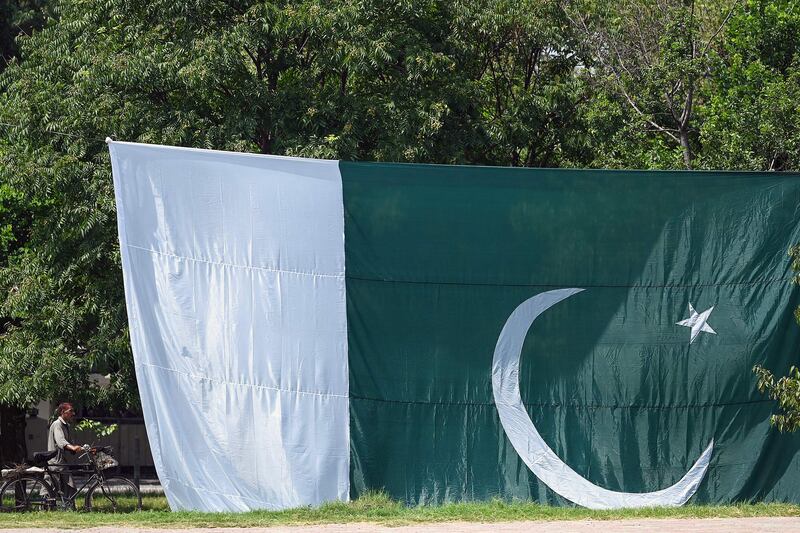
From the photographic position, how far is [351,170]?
1126 centimetres

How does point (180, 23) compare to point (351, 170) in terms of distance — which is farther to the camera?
point (180, 23)

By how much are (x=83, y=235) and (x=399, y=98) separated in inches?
198

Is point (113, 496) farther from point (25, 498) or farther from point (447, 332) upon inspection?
point (447, 332)

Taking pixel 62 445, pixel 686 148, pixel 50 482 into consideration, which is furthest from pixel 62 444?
pixel 686 148

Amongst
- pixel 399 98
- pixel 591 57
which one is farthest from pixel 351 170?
pixel 591 57

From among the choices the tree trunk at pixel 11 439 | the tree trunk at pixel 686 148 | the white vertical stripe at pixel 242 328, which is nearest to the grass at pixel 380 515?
the white vertical stripe at pixel 242 328

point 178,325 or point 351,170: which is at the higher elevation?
point 351,170

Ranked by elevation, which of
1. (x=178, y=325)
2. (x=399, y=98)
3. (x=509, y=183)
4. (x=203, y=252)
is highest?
(x=399, y=98)

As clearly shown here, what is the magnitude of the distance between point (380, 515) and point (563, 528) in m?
1.93

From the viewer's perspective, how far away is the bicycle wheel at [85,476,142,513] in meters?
12.5

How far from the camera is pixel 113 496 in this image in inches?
526

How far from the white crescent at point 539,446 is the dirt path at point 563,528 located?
0.71m

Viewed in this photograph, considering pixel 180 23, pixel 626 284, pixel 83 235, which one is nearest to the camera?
pixel 626 284

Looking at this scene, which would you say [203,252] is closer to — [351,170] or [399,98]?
[351,170]
